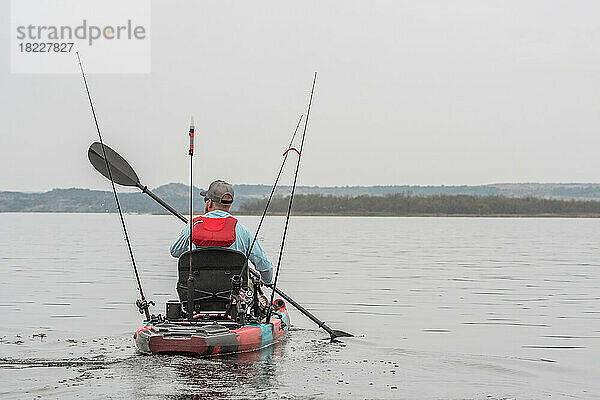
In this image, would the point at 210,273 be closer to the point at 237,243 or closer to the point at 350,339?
the point at 237,243

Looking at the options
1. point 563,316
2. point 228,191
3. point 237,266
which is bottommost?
point 563,316

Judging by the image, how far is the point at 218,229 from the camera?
9273mm

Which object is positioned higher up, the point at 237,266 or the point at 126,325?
the point at 237,266

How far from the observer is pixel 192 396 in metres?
7.27

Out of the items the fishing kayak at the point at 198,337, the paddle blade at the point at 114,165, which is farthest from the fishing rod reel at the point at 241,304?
the paddle blade at the point at 114,165

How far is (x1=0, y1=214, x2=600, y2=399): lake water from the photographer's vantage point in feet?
26.4

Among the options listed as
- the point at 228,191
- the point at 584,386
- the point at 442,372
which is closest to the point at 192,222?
the point at 228,191

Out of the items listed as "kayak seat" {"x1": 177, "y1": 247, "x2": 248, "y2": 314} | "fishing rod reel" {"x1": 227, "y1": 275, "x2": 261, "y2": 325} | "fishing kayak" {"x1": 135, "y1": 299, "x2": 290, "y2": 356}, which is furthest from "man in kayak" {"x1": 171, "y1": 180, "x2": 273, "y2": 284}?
"fishing kayak" {"x1": 135, "y1": 299, "x2": 290, "y2": 356}

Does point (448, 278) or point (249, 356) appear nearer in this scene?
point (249, 356)

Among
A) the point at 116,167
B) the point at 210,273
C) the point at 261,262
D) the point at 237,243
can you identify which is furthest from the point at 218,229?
the point at 116,167

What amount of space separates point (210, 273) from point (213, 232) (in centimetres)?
42

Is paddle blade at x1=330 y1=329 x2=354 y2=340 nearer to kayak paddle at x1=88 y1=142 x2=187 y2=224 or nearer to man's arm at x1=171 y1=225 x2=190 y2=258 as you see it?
kayak paddle at x1=88 y1=142 x2=187 y2=224

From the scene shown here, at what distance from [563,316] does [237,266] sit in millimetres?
7982

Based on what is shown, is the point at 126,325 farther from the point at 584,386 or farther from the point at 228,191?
the point at 584,386
